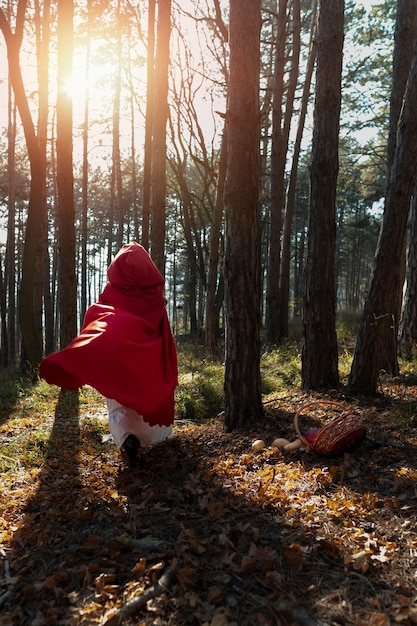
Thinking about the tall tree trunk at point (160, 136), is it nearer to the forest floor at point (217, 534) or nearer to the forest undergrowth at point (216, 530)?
the forest undergrowth at point (216, 530)

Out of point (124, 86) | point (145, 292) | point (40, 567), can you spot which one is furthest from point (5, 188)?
point (40, 567)

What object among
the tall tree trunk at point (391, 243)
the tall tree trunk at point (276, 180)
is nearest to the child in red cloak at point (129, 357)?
the tall tree trunk at point (391, 243)

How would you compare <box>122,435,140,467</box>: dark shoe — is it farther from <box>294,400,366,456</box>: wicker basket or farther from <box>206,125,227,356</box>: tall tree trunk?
<box>206,125,227,356</box>: tall tree trunk

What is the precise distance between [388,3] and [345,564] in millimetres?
16080

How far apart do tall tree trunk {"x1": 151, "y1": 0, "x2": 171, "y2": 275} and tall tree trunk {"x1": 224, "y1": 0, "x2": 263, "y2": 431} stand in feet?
14.7

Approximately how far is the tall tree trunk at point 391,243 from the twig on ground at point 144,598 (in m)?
4.18

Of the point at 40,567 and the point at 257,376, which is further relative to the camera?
the point at 257,376

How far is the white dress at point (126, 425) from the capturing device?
4736 millimetres

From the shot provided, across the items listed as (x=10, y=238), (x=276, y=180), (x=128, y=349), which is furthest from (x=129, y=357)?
(x=10, y=238)

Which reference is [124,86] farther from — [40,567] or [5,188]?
[40,567]

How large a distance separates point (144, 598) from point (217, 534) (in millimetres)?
821

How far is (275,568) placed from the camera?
2.76 metres

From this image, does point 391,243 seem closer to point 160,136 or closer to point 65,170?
point 160,136

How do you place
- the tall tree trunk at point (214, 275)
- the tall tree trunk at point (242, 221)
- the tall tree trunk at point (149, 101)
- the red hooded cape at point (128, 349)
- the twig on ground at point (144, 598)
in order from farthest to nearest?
the tall tree trunk at point (214, 275) → the tall tree trunk at point (149, 101) → the tall tree trunk at point (242, 221) → the red hooded cape at point (128, 349) → the twig on ground at point (144, 598)
